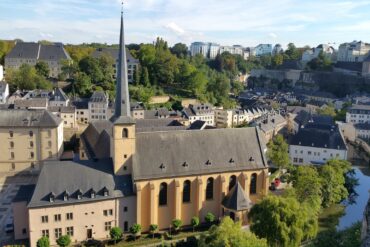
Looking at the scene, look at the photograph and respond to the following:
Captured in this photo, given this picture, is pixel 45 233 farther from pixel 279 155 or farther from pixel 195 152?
pixel 279 155

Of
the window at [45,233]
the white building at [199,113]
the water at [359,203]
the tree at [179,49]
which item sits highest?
the tree at [179,49]

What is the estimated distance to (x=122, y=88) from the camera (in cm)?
3934

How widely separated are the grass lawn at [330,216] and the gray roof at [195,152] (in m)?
10.9

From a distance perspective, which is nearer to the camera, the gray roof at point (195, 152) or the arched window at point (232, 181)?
the gray roof at point (195, 152)

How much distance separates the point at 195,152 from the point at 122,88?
37.7ft

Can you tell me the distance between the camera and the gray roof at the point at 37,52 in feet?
363

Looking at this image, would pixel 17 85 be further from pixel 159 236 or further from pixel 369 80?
A: pixel 369 80

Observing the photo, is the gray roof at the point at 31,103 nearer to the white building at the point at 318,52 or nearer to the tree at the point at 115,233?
the tree at the point at 115,233

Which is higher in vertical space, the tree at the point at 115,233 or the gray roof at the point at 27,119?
the gray roof at the point at 27,119

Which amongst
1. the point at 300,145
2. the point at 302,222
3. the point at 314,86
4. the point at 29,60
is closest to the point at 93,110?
the point at 29,60

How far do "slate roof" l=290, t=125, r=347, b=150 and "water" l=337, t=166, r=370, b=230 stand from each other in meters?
6.46

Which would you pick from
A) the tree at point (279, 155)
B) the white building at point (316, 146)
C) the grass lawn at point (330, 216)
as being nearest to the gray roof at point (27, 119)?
the tree at point (279, 155)

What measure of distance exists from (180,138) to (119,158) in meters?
7.61

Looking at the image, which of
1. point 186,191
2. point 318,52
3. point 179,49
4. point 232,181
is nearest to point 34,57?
point 179,49
